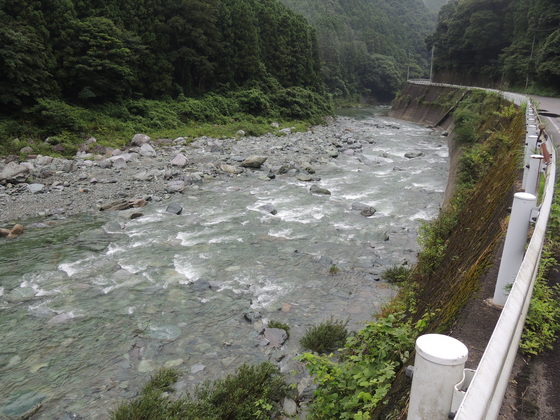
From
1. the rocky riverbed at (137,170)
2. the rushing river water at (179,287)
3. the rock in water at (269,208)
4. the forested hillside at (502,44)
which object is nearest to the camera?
the rushing river water at (179,287)

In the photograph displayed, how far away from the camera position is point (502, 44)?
46062 mm

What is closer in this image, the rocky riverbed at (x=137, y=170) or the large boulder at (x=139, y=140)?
the rocky riverbed at (x=137, y=170)

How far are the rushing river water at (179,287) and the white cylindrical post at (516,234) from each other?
3.45 m

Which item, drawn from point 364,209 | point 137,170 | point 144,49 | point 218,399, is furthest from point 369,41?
point 218,399

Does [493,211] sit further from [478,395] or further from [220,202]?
[220,202]

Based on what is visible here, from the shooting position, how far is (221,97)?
32.6 meters

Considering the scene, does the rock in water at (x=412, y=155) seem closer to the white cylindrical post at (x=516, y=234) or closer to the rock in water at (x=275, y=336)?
the rock in water at (x=275, y=336)

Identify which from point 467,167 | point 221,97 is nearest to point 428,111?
point 221,97

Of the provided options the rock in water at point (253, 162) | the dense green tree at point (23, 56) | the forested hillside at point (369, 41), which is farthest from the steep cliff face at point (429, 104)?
the dense green tree at point (23, 56)

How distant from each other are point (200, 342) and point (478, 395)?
522cm

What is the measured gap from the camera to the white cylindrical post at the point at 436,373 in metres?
1.32

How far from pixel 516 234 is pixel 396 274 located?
519 centimetres

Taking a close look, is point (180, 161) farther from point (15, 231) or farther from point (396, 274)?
point (396, 274)

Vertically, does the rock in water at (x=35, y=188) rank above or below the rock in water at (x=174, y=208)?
above
